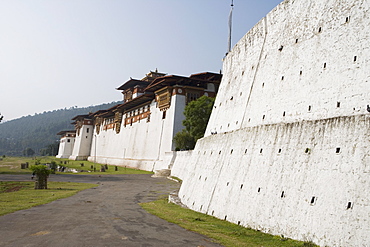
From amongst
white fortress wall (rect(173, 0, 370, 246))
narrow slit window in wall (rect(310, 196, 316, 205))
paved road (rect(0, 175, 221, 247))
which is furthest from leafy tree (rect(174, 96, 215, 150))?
narrow slit window in wall (rect(310, 196, 316, 205))

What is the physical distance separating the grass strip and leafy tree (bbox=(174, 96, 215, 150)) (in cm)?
2857

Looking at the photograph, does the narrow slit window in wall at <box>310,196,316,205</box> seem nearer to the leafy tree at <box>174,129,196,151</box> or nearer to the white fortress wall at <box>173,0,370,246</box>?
the white fortress wall at <box>173,0,370,246</box>

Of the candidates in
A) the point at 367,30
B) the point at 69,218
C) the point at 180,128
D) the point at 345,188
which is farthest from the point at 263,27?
the point at 180,128

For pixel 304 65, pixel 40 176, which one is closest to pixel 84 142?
pixel 40 176

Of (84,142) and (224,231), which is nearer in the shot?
(224,231)

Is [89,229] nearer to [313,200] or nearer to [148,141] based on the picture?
[313,200]

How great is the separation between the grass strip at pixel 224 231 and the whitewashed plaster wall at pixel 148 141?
32.6m

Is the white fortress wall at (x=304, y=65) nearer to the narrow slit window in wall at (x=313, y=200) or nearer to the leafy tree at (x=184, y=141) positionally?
the narrow slit window in wall at (x=313, y=200)

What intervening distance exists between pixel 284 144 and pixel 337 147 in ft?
8.59

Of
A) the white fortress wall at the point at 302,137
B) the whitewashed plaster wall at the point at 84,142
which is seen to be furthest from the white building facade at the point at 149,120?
the white fortress wall at the point at 302,137

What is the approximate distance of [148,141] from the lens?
195 ft

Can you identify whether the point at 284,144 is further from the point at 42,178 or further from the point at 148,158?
the point at 148,158

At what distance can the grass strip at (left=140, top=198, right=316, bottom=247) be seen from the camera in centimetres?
1055

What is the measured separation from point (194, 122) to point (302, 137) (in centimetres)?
3387
